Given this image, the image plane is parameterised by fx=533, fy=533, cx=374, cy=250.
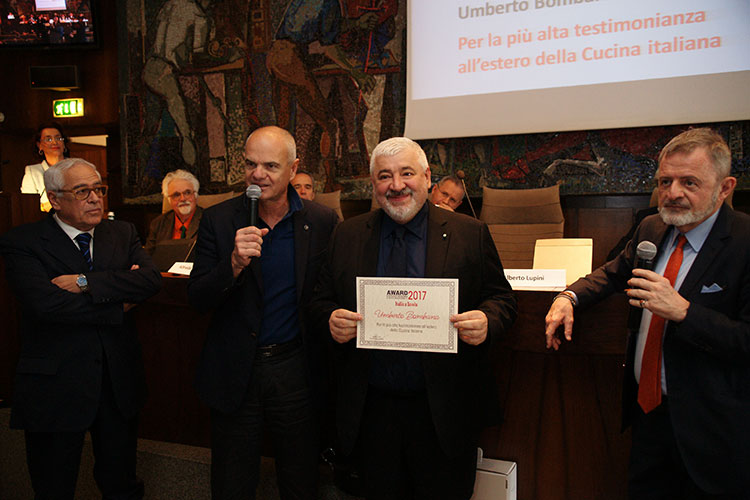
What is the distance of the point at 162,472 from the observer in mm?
2779

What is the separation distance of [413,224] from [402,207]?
0.31 feet

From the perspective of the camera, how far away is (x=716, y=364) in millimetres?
1516

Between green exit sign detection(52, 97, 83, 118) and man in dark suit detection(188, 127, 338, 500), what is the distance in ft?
19.3

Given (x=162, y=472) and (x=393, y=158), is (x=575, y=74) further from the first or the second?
(x=162, y=472)

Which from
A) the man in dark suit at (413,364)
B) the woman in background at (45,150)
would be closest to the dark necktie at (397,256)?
the man in dark suit at (413,364)

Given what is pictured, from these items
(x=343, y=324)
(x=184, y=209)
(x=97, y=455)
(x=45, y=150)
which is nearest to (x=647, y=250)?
(x=343, y=324)

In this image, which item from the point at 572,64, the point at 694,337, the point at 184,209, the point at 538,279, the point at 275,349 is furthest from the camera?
the point at 572,64

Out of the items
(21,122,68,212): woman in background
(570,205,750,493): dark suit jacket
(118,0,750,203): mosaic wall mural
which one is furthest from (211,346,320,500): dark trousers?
(21,122,68,212): woman in background

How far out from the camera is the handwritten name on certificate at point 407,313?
1564mm

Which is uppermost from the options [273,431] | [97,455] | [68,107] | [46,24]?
[46,24]

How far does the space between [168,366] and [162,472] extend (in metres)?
0.54

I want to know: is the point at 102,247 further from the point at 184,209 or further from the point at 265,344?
the point at 184,209

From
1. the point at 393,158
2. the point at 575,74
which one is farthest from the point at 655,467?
the point at 575,74

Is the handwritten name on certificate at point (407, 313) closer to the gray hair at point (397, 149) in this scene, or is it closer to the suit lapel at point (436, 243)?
the suit lapel at point (436, 243)
